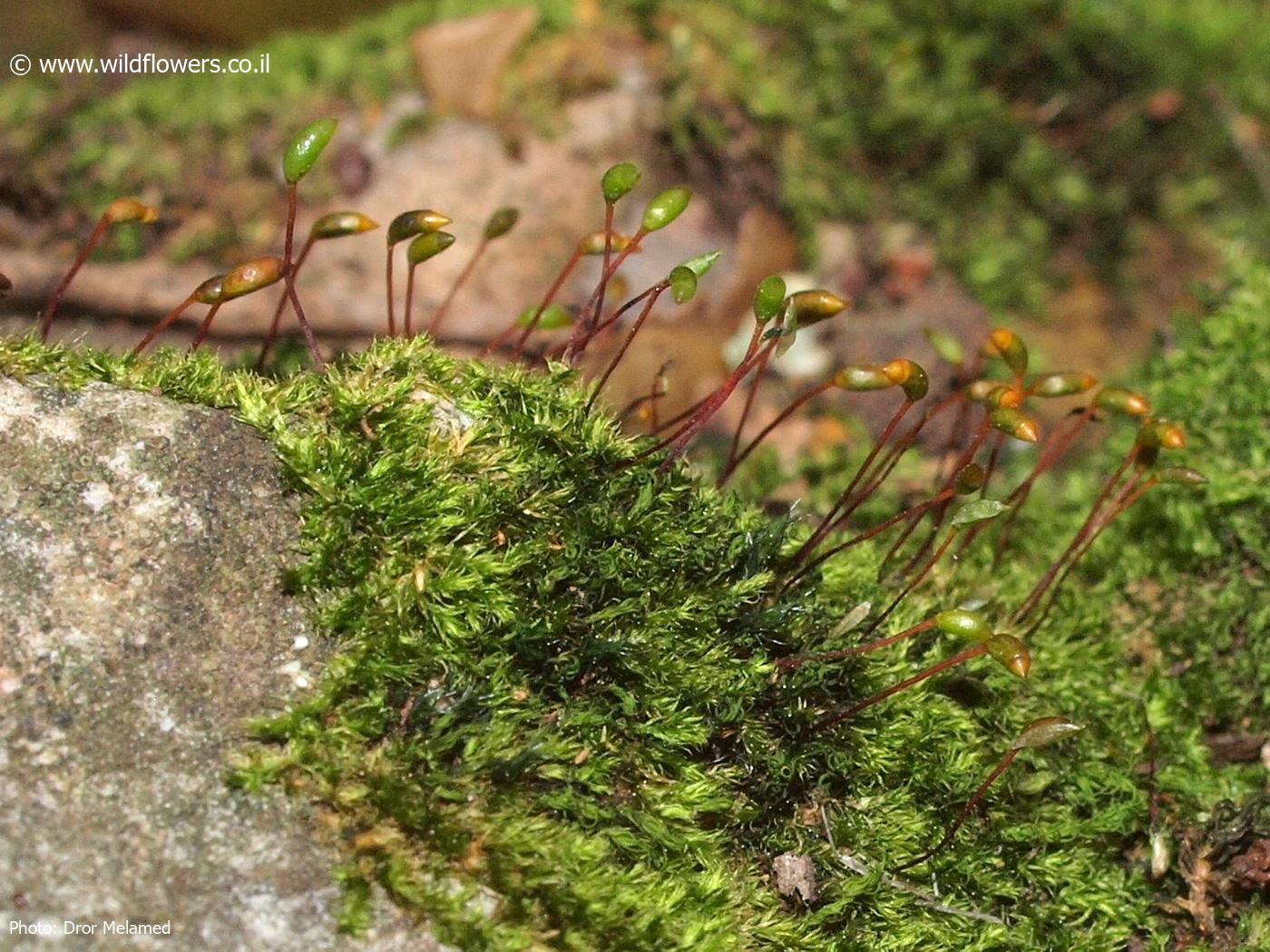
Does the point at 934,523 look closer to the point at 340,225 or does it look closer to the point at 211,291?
the point at 340,225

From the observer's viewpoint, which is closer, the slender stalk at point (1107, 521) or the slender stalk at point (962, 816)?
the slender stalk at point (962, 816)

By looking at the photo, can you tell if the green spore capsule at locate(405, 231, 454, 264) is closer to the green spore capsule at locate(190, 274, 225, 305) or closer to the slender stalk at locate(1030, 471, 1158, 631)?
the green spore capsule at locate(190, 274, 225, 305)

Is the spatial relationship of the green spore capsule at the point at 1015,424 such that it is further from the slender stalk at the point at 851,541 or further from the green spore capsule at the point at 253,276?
the green spore capsule at the point at 253,276

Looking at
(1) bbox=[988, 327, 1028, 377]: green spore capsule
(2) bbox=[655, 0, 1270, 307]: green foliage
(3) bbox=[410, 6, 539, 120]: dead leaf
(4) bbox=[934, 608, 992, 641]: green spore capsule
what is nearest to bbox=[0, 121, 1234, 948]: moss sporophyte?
(4) bbox=[934, 608, 992, 641]: green spore capsule

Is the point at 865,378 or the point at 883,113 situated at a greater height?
the point at 883,113

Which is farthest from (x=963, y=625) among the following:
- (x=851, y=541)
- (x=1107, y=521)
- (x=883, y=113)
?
(x=883, y=113)

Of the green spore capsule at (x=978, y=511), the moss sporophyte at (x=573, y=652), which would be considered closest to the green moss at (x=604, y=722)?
the moss sporophyte at (x=573, y=652)

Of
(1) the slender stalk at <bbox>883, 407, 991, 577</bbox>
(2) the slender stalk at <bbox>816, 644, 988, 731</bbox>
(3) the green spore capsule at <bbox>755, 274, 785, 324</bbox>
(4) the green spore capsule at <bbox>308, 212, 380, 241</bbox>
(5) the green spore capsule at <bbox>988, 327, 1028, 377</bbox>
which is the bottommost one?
(2) the slender stalk at <bbox>816, 644, 988, 731</bbox>
